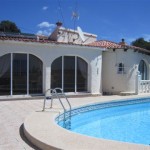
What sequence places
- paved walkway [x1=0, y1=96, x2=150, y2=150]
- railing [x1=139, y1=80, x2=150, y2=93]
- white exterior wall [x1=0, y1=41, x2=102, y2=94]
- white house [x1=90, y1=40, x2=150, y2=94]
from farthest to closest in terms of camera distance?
railing [x1=139, y1=80, x2=150, y2=93] < white house [x1=90, y1=40, x2=150, y2=94] < white exterior wall [x1=0, y1=41, x2=102, y2=94] < paved walkway [x1=0, y1=96, x2=150, y2=150]

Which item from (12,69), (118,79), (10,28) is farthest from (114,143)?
(10,28)

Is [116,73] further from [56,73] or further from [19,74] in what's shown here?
[19,74]

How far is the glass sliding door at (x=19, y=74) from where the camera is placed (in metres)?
18.5

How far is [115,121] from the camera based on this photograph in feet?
47.5

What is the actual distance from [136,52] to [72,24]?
6793 mm

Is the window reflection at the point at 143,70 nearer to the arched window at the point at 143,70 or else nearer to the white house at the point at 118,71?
the arched window at the point at 143,70

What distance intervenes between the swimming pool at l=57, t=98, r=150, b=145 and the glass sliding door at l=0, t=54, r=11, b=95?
5.75m

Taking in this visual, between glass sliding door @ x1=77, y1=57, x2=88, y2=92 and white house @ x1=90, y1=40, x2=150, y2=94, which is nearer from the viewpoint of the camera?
glass sliding door @ x1=77, y1=57, x2=88, y2=92

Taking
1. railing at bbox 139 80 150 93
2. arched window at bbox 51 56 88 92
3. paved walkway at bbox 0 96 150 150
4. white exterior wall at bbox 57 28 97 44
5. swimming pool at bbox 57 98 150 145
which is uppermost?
white exterior wall at bbox 57 28 97 44

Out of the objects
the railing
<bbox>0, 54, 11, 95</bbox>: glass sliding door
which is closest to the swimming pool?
the railing

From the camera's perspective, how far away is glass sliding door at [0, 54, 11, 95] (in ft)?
59.3

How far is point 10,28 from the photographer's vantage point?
64812mm

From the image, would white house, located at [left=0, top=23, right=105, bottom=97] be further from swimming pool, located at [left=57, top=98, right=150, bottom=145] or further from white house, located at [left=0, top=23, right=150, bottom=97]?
swimming pool, located at [left=57, top=98, right=150, bottom=145]

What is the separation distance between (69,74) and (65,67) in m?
0.65
